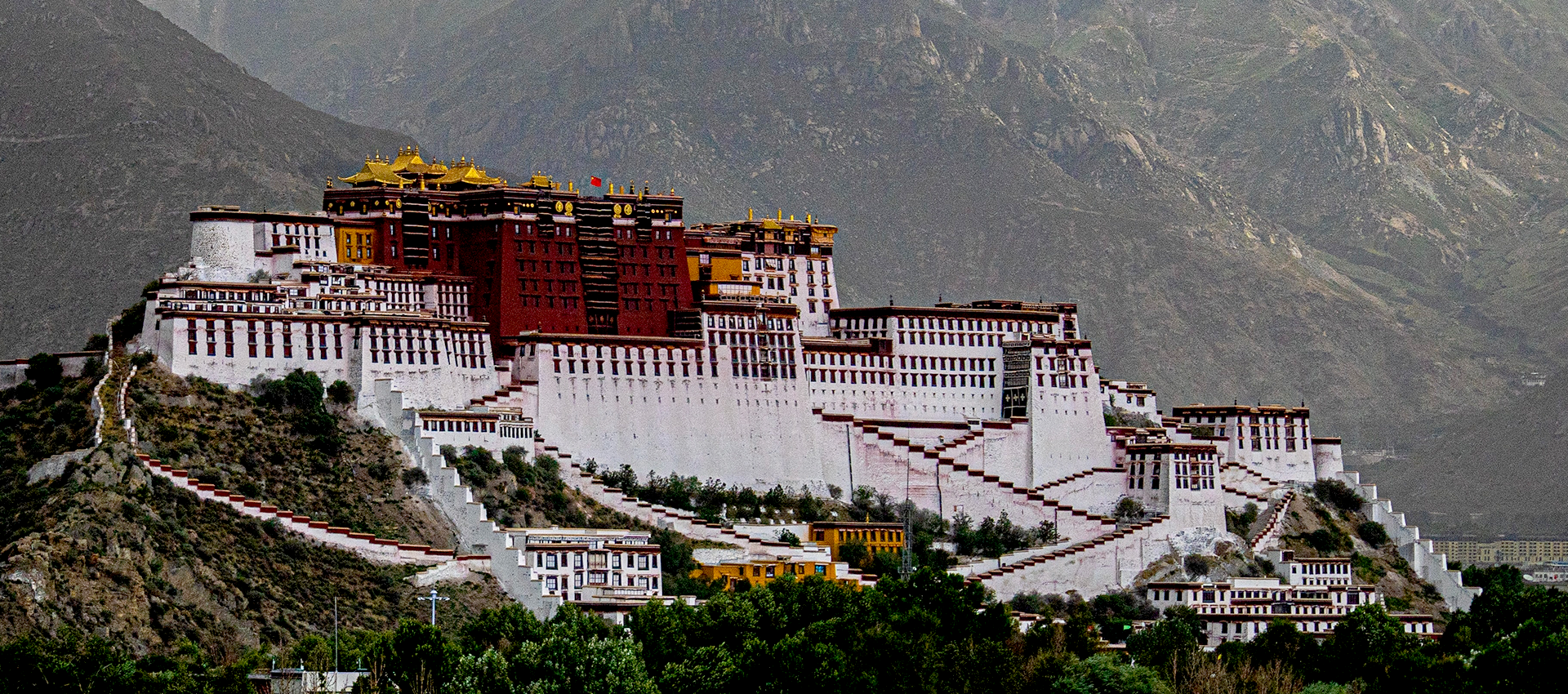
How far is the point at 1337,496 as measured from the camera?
527 ft

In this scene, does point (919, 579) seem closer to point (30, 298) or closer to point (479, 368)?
point (479, 368)

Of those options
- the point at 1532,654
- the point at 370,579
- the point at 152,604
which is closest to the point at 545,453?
the point at 370,579

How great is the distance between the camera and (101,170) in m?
196

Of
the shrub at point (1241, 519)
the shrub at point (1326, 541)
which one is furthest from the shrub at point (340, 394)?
the shrub at point (1326, 541)

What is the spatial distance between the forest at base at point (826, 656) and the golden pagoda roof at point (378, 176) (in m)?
33.3

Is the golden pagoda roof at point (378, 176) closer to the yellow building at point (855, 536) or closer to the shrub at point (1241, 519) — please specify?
the yellow building at point (855, 536)

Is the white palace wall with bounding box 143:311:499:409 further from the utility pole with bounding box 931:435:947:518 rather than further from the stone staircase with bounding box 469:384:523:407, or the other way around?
the utility pole with bounding box 931:435:947:518

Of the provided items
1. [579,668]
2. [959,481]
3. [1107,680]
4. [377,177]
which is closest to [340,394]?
[377,177]

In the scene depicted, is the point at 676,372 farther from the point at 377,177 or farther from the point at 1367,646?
the point at 1367,646

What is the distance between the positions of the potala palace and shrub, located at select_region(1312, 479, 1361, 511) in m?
0.90

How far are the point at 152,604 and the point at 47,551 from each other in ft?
12.5

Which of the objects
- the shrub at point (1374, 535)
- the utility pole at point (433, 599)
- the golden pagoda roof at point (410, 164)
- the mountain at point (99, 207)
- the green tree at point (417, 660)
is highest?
the mountain at point (99, 207)

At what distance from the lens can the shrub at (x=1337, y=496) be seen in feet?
526

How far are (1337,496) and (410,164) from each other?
4547cm
